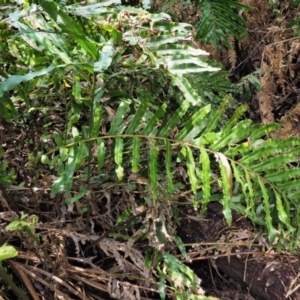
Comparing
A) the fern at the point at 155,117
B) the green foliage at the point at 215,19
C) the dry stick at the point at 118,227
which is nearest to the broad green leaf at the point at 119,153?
the fern at the point at 155,117

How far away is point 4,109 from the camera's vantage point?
1225mm

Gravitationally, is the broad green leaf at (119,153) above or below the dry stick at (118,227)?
above

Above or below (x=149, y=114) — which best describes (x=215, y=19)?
above

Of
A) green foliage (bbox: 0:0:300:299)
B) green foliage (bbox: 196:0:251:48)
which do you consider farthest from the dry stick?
green foliage (bbox: 196:0:251:48)

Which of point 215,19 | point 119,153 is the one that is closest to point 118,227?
point 119,153

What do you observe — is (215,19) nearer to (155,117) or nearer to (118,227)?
(155,117)

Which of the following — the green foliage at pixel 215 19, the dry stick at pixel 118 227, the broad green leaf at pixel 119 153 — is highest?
the green foliage at pixel 215 19

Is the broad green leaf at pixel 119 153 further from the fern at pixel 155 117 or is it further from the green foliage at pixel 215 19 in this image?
the green foliage at pixel 215 19

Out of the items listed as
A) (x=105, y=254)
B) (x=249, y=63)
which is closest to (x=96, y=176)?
(x=105, y=254)

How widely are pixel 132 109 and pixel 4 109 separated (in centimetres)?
42

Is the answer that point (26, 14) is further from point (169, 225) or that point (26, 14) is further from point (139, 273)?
point (139, 273)

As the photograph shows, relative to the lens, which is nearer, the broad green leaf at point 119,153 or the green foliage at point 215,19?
the broad green leaf at point 119,153

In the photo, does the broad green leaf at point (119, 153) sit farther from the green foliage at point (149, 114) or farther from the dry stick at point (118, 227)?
the dry stick at point (118, 227)

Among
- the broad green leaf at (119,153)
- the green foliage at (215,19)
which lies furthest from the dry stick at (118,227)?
the green foliage at (215,19)
